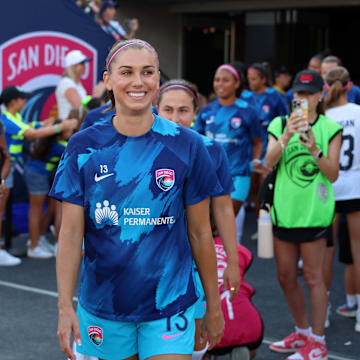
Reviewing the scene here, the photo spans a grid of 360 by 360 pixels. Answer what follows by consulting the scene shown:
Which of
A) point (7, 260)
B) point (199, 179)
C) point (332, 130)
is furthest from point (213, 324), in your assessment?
point (7, 260)

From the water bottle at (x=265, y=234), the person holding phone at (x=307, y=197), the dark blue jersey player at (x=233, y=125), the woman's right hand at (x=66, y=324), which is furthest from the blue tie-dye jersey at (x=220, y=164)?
the dark blue jersey player at (x=233, y=125)

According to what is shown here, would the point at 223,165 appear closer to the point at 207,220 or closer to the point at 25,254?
the point at 207,220

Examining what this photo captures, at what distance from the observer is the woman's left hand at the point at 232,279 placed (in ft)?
11.0

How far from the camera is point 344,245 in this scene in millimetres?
5648

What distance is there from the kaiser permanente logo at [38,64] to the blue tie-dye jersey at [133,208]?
654 cm

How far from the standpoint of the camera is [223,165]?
360cm

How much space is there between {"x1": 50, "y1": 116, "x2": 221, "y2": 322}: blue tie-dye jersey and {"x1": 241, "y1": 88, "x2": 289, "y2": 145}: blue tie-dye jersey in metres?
6.87

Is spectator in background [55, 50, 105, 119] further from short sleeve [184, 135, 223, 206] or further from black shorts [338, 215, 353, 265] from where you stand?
short sleeve [184, 135, 223, 206]

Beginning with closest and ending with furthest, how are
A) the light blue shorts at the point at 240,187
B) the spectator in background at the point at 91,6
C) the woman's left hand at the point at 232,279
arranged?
the woman's left hand at the point at 232,279 → the light blue shorts at the point at 240,187 → the spectator in background at the point at 91,6

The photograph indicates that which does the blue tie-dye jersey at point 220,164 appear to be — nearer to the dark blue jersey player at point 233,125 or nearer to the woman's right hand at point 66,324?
the woman's right hand at point 66,324

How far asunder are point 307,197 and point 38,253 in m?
4.04

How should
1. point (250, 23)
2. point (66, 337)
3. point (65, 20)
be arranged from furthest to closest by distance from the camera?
1. point (250, 23)
2. point (65, 20)
3. point (66, 337)

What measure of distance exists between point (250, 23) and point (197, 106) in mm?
14365

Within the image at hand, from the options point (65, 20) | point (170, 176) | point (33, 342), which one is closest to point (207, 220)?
point (170, 176)
